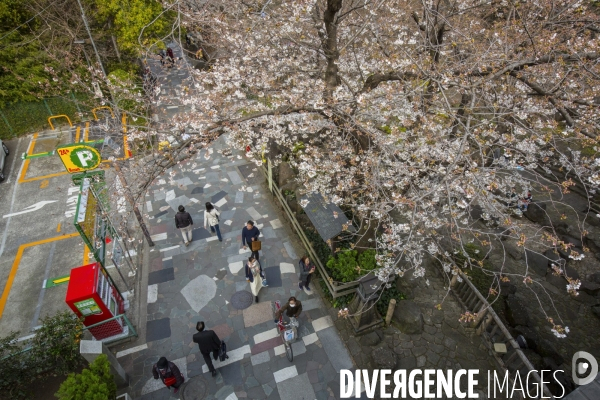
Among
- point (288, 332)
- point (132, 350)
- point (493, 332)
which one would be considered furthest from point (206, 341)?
point (493, 332)

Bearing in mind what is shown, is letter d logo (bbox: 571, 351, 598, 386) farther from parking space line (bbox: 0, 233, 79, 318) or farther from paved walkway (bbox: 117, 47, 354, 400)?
parking space line (bbox: 0, 233, 79, 318)

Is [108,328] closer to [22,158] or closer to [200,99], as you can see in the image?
[200,99]

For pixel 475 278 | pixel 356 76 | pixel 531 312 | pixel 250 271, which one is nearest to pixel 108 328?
pixel 250 271

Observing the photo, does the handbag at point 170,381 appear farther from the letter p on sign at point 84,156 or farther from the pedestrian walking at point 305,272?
the letter p on sign at point 84,156

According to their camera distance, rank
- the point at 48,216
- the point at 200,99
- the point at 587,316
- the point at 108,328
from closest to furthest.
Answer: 1. the point at 108,328
2. the point at 587,316
3. the point at 48,216
4. the point at 200,99

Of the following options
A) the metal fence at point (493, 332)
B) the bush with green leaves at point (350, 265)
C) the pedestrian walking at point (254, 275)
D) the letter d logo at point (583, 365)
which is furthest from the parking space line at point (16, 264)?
the letter d logo at point (583, 365)
